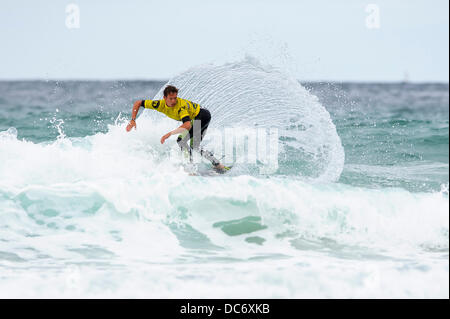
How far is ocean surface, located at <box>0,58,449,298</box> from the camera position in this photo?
20.4 feet

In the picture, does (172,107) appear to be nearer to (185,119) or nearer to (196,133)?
(185,119)

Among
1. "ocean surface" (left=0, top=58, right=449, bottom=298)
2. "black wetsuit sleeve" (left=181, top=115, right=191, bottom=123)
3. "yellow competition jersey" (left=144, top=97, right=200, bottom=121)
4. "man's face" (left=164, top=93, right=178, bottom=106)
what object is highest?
"man's face" (left=164, top=93, right=178, bottom=106)

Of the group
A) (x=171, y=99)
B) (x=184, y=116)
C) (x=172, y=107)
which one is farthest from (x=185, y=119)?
(x=171, y=99)

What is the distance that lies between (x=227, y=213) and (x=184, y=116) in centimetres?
196

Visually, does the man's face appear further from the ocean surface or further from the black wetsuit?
the ocean surface

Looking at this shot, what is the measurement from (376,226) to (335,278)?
1.71 metres

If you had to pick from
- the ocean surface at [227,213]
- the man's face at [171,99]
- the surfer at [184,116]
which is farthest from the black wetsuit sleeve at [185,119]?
the ocean surface at [227,213]

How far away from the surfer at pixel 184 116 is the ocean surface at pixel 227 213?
0.37 metres

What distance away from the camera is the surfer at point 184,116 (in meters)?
9.23

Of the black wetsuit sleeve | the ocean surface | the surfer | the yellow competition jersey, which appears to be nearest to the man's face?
the surfer

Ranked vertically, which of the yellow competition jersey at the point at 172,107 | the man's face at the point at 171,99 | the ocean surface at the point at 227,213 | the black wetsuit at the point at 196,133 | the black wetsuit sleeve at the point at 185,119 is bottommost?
the ocean surface at the point at 227,213

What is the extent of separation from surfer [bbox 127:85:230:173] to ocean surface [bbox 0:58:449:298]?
366mm

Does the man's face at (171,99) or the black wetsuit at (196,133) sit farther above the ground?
the man's face at (171,99)

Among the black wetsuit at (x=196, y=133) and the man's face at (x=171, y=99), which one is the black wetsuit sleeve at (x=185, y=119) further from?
the black wetsuit at (x=196, y=133)
